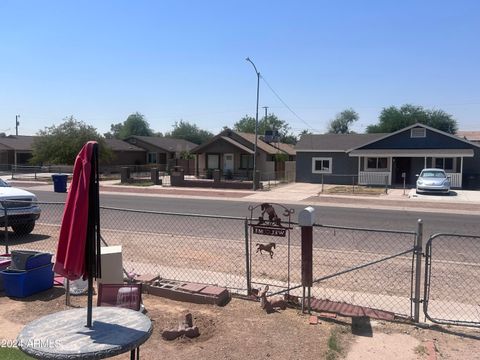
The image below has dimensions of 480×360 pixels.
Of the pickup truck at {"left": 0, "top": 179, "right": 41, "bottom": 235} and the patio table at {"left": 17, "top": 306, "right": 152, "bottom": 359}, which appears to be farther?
the pickup truck at {"left": 0, "top": 179, "right": 41, "bottom": 235}

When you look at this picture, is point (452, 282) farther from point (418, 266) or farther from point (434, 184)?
point (434, 184)

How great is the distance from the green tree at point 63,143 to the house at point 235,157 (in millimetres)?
10055

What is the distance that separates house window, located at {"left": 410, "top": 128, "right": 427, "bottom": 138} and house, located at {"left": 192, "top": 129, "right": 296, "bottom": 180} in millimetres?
11014

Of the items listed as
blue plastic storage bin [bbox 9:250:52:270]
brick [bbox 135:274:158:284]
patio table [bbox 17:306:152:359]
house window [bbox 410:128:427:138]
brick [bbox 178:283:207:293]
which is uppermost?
house window [bbox 410:128:427:138]

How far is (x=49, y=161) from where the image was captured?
152 feet

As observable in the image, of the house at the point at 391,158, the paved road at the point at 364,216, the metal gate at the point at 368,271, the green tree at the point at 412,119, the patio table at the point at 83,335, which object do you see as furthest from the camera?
the green tree at the point at 412,119

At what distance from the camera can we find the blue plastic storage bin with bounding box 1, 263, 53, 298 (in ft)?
22.4

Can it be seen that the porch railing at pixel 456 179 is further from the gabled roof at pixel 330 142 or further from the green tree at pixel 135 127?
the green tree at pixel 135 127

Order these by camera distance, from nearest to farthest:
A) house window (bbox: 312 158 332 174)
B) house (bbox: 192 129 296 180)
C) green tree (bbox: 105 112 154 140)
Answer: house window (bbox: 312 158 332 174) → house (bbox: 192 129 296 180) → green tree (bbox: 105 112 154 140)

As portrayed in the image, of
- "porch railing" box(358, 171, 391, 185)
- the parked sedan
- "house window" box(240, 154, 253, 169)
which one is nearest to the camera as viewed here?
the parked sedan

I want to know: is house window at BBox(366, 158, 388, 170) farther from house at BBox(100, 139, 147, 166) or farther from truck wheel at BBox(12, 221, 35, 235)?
house at BBox(100, 139, 147, 166)

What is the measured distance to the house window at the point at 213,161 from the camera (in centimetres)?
4459

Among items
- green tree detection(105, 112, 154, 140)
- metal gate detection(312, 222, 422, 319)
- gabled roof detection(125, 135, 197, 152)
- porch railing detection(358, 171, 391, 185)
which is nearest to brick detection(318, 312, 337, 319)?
metal gate detection(312, 222, 422, 319)

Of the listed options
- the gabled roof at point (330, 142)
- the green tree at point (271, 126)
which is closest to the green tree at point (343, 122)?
the green tree at point (271, 126)
